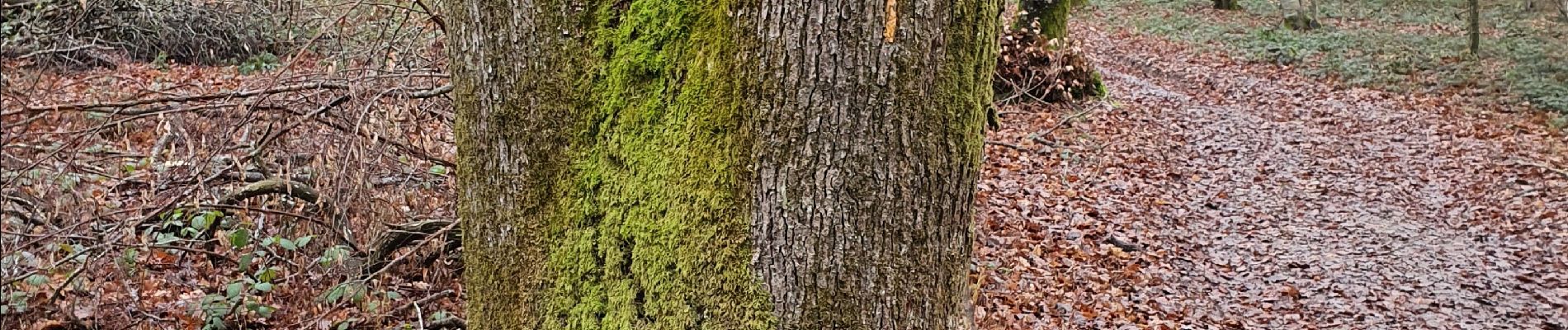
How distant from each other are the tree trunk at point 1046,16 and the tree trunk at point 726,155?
1001cm

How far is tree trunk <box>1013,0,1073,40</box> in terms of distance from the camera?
12188 millimetres

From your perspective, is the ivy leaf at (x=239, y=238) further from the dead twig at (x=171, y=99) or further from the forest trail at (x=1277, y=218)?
the forest trail at (x=1277, y=218)

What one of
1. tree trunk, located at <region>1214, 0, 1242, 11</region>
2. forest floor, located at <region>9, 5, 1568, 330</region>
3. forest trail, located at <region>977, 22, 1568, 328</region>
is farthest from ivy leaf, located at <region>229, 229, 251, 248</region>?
tree trunk, located at <region>1214, 0, 1242, 11</region>

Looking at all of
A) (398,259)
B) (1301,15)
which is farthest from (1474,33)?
(398,259)

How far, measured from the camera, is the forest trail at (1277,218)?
20.7 ft

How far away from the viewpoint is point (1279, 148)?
11.2m

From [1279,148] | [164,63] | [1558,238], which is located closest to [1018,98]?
[1279,148]

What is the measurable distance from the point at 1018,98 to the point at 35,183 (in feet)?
34.0

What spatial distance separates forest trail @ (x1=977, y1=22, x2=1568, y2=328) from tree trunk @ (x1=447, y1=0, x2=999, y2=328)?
11.1 feet

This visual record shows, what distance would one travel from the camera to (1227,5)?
79.4 feet

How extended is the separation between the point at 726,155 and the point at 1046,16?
10572mm

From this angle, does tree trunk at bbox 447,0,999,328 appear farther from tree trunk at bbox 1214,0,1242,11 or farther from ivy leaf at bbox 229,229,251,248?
tree trunk at bbox 1214,0,1242,11

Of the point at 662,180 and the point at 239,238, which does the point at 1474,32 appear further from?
the point at 239,238

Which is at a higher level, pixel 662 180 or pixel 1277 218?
pixel 662 180
